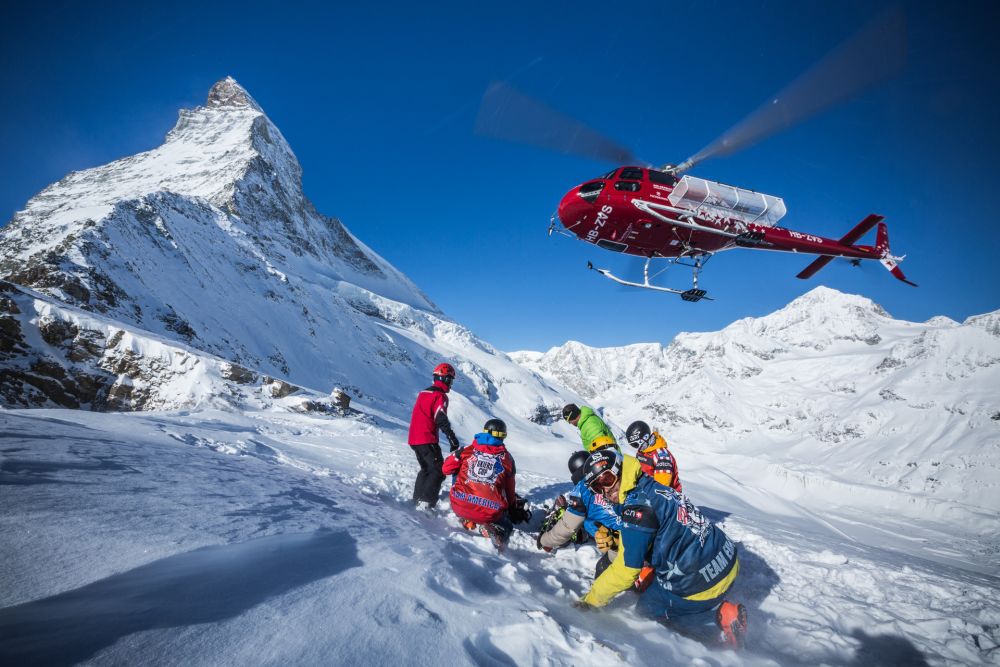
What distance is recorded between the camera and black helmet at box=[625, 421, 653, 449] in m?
6.34

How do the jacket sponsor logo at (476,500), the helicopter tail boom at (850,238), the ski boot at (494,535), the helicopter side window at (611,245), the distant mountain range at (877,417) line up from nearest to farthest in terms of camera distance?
the ski boot at (494,535) → the jacket sponsor logo at (476,500) → the helicopter side window at (611,245) → the helicopter tail boom at (850,238) → the distant mountain range at (877,417)

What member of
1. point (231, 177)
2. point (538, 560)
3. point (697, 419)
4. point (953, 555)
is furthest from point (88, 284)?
point (697, 419)

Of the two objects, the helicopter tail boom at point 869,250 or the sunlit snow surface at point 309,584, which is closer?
the sunlit snow surface at point 309,584

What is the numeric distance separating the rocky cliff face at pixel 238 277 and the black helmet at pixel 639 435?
1319cm

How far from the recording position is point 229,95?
115812 mm

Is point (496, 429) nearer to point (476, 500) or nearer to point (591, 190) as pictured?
point (476, 500)

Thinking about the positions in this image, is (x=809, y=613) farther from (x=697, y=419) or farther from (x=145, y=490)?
(x=697, y=419)

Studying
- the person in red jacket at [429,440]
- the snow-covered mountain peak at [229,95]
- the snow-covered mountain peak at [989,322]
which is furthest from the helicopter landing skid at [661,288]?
the snow-covered mountain peak at [989,322]

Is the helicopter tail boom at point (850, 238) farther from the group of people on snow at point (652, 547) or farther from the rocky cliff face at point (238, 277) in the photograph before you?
the rocky cliff face at point (238, 277)

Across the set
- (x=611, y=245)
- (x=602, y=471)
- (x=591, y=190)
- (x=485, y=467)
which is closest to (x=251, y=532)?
(x=485, y=467)

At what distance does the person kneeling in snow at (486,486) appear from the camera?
490cm

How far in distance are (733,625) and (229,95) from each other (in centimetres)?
15570

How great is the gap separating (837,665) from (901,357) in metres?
204

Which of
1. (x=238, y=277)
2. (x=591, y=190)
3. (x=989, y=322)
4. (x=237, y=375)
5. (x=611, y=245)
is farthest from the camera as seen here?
(x=989, y=322)
